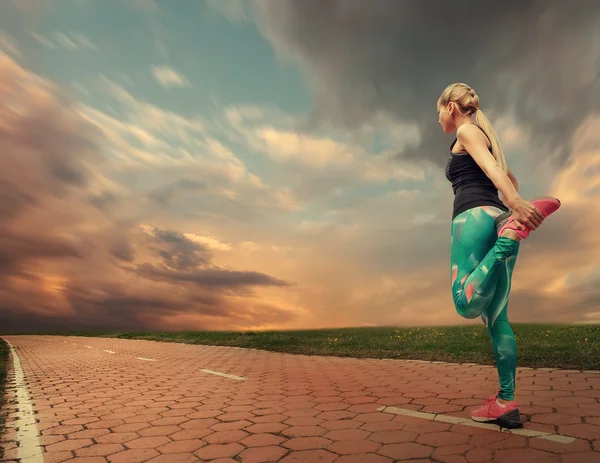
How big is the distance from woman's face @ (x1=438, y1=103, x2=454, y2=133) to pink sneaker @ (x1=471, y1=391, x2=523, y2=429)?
220 centimetres

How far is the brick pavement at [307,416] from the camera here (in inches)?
125

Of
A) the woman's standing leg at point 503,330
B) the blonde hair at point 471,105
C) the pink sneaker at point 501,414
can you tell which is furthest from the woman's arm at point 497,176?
the pink sneaker at point 501,414

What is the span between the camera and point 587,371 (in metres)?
5.89

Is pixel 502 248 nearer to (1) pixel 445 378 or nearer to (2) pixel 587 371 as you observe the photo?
(1) pixel 445 378

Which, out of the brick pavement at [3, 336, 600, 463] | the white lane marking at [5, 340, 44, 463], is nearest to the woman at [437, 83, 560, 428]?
the brick pavement at [3, 336, 600, 463]

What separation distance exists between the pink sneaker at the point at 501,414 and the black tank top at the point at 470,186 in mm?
1508

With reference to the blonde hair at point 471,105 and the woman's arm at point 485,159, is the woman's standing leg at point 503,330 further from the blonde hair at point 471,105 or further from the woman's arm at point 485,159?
the blonde hair at point 471,105

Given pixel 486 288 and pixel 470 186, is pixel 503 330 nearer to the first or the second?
pixel 486 288

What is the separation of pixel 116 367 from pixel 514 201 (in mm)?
8663

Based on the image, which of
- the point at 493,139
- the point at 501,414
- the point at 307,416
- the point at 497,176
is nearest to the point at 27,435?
the point at 307,416

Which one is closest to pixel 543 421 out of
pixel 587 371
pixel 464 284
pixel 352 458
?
pixel 464 284

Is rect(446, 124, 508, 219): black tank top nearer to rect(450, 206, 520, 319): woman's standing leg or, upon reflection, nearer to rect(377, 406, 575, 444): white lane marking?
rect(450, 206, 520, 319): woman's standing leg

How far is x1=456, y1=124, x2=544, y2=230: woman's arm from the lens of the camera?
2992 mm

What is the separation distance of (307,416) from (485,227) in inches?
94.3
